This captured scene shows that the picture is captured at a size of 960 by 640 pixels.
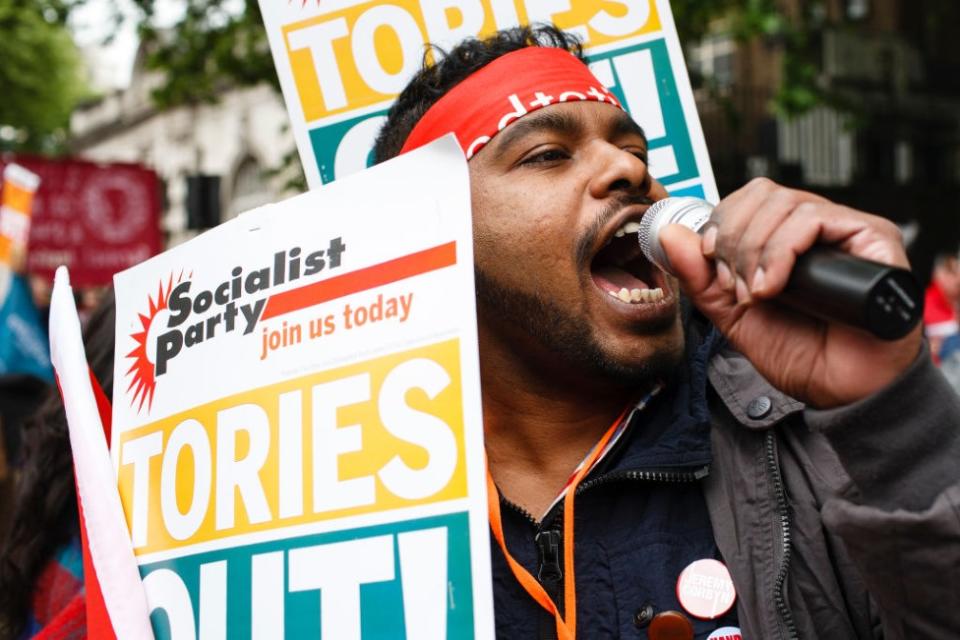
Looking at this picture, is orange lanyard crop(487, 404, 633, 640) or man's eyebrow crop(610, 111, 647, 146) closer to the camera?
orange lanyard crop(487, 404, 633, 640)

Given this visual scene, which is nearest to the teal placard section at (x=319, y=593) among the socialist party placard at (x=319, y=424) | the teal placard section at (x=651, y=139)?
the socialist party placard at (x=319, y=424)

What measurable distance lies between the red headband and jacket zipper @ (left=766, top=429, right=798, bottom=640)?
766 mm

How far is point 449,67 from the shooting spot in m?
2.22

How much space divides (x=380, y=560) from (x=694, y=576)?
559 millimetres

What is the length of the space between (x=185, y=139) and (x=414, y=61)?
898 inches

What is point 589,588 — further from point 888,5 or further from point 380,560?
point 888,5

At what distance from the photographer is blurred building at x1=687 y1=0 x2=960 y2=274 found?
14.0 metres

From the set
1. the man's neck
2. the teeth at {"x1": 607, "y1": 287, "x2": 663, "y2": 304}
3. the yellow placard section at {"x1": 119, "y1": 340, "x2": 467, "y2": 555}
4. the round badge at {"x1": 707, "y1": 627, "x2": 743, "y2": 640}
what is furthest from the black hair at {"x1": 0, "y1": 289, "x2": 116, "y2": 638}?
the round badge at {"x1": 707, "y1": 627, "x2": 743, "y2": 640}

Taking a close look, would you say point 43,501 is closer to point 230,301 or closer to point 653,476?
point 230,301

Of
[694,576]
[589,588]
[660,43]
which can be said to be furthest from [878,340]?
[660,43]

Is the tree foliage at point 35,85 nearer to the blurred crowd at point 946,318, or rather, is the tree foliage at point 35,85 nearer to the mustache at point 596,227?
the blurred crowd at point 946,318

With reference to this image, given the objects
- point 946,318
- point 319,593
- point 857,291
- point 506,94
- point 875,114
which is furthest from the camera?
point 875,114

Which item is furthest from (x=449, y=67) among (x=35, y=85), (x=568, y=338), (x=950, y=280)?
(x=35, y=85)

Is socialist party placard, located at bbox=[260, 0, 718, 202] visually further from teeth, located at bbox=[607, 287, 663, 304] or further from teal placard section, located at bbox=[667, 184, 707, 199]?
teeth, located at bbox=[607, 287, 663, 304]
